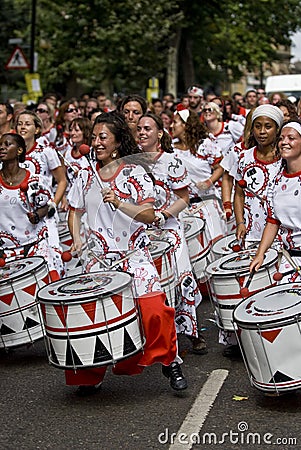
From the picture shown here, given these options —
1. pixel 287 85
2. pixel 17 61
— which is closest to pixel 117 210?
pixel 17 61

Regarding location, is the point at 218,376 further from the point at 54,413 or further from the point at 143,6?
the point at 143,6

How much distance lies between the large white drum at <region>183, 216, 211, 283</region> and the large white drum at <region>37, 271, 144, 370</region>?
2.68 metres

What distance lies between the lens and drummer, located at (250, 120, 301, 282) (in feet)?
21.6

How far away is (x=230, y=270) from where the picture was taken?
7141 millimetres

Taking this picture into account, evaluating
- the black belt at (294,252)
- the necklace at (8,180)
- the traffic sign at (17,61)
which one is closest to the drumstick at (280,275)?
the black belt at (294,252)

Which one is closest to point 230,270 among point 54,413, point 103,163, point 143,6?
point 103,163

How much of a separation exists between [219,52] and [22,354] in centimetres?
3636

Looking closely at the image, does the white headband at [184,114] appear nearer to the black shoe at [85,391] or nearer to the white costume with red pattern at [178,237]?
the white costume with red pattern at [178,237]

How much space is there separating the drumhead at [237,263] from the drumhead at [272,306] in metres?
0.69

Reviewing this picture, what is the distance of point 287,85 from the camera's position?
2481 centimetres

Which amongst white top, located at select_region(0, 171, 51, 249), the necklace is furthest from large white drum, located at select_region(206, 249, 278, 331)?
the necklace

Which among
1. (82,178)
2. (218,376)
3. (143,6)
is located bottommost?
(218,376)

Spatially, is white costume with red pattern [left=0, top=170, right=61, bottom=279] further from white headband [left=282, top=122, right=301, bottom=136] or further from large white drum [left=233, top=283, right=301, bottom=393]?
large white drum [left=233, top=283, right=301, bottom=393]

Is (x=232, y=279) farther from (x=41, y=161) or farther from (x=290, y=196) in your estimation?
(x=41, y=161)
